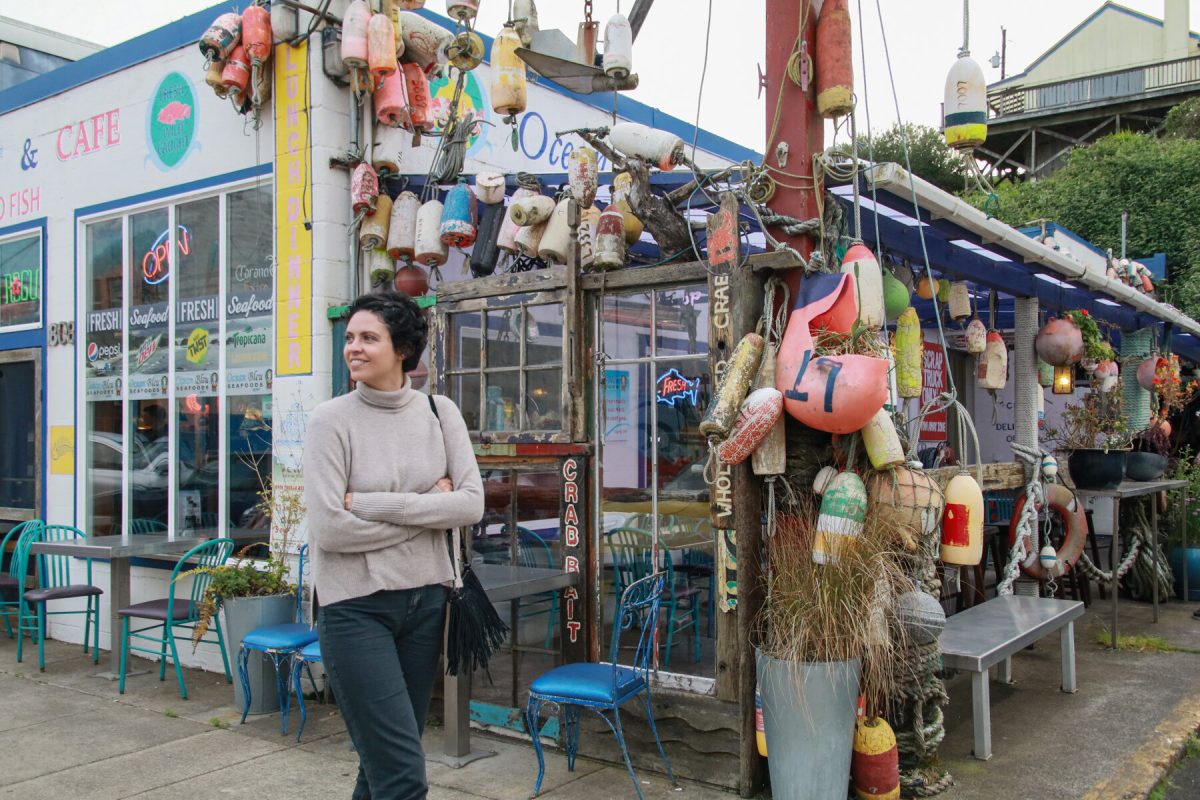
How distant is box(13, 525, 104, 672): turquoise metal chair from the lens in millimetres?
6922

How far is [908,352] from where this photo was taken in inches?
217

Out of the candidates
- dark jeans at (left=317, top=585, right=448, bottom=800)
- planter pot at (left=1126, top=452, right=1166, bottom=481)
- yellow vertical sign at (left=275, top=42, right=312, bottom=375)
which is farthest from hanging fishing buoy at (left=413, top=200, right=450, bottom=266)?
planter pot at (left=1126, top=452, right=1166, bottom=481)

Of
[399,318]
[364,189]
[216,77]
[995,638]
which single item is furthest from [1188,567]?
[216,77]

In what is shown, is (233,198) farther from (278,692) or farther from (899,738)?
(899,738)

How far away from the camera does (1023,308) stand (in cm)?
742

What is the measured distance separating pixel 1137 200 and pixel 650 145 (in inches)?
709

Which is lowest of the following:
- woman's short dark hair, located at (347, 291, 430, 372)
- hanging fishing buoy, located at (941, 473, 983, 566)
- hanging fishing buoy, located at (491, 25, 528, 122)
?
hanging fishing buoy, located at (941, 473, 983, 566)

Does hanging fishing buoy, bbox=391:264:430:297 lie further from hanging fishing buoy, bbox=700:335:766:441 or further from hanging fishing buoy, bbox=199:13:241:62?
hanging fishing buoy, bbox=700:335:766:441

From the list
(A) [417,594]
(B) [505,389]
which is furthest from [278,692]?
(A) [417,594]

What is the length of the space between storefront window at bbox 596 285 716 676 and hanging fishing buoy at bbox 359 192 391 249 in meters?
1.75

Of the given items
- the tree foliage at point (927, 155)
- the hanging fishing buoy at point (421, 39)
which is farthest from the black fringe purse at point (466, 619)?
the tree foliage at point (927, 155)

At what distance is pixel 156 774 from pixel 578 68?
165 inches

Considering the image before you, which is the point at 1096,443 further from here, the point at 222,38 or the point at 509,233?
the point at 222,38

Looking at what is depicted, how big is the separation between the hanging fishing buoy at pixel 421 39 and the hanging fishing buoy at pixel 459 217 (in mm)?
1213
